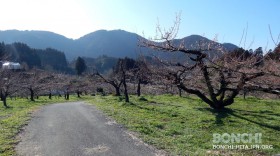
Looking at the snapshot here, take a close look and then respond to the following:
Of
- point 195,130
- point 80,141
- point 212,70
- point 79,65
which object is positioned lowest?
point 80,141

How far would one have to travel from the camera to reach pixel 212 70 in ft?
68.0

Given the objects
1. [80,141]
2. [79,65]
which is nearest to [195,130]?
[80,141]

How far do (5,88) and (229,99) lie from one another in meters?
33.2

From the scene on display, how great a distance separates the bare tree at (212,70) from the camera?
11.6 m

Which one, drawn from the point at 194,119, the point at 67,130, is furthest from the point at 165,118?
the point at 67,130

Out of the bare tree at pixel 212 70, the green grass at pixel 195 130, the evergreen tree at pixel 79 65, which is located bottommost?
the green grass at pixel 195 130

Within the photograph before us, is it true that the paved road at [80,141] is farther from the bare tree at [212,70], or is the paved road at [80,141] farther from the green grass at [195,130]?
the bare tree at [212,70]

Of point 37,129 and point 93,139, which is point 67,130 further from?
point 93,139

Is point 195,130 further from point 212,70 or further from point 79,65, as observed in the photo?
point 79,65

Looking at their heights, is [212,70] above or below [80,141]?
above

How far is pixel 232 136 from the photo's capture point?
14125 millimetres

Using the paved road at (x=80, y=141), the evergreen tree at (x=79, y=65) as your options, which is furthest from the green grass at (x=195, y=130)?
the evergreen tree at (x=79, y=65)

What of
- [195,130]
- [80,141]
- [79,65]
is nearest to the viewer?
[80,141]

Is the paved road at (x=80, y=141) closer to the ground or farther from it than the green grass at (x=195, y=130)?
closer to the ground
